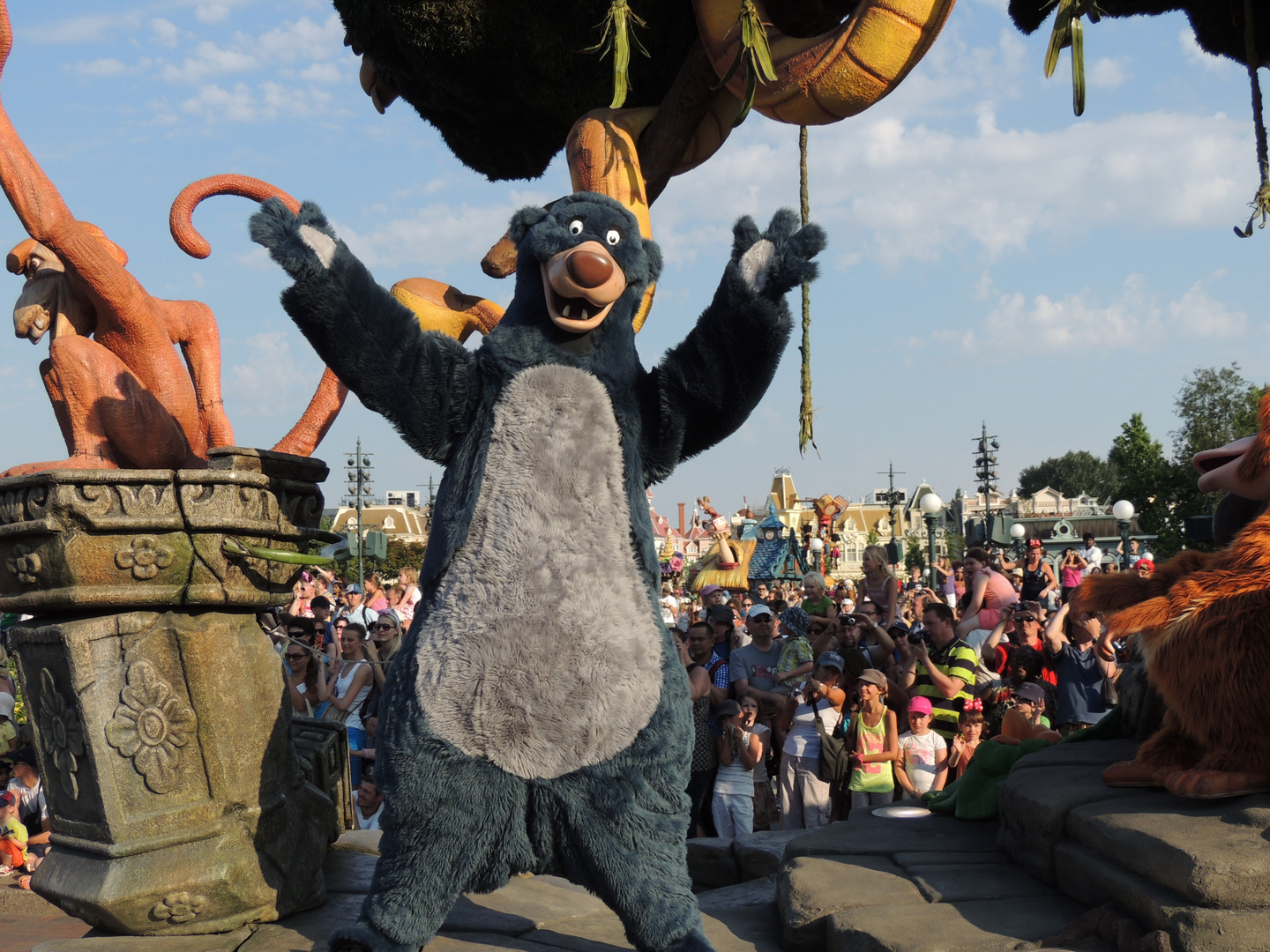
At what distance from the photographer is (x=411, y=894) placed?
2506mm

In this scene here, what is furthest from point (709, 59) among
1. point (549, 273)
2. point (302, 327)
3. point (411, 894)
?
point (411, 894)

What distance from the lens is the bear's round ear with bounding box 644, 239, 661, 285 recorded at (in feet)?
9.82

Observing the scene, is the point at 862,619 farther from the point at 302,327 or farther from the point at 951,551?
the point at 951,551

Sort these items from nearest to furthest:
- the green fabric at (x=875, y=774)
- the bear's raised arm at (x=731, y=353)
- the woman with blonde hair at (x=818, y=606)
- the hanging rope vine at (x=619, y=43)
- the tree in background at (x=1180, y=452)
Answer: the bear's raised arm at (x=731, y=353)
the hanging rope vine at (x=619, y=43)
the green fabric at (x=875, y=774)
the woman with blonde hair at (x=818, y=606)
the tree in background at (x=1180, y=452)

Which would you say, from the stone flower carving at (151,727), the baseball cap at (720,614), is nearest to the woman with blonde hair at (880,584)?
the baseball cap at (720,614)

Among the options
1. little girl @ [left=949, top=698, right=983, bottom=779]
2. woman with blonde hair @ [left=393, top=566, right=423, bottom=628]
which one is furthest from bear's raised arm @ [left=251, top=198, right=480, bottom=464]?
woman with blonde hair @ [left=393, top=566, right=423, bottom=628]

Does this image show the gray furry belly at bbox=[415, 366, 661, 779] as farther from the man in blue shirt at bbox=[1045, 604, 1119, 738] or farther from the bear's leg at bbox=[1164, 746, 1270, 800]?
the man in blue shirt at bbox=[1045, 604, 1119, 738]

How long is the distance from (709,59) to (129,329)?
2217 mm

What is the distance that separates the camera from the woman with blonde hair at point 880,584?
7.43 m

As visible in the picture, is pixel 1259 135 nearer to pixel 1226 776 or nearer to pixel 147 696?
pixel 1226 776

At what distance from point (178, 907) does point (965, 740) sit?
348 cm

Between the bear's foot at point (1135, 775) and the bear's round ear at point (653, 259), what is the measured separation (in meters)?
1.85

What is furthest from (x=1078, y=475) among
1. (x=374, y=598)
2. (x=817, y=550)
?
(x=374, y=598)

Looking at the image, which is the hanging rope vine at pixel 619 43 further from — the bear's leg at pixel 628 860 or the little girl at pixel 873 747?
the little girl at pixel 873 747
